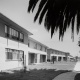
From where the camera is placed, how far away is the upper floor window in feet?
76.1

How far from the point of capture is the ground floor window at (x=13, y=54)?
23.6 metres

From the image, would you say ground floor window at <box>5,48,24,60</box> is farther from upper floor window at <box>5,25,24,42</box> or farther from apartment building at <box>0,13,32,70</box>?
upper floor window at <box>5,25,24,42</box>

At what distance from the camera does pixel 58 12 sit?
757 cm

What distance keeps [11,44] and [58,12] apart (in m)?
17.6

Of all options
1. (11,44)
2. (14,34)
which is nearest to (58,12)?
(11,44)

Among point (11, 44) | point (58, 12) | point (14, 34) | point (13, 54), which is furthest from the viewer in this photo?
point (14, 34)

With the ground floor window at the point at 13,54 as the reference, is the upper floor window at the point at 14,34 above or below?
above

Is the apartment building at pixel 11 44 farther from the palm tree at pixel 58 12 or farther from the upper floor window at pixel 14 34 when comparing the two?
the palm tree at pixel 58 12

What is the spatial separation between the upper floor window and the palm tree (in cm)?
1556

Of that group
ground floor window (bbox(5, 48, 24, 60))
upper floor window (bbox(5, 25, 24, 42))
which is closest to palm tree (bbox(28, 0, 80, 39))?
upper floor window (bbox(5, 25, 24, 42))

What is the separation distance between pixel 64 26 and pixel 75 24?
578mm

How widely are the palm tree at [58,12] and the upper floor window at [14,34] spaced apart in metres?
15.6

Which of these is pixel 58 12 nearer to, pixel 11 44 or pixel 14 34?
pixel 11 44

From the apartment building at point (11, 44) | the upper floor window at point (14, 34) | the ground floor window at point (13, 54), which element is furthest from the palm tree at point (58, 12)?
the ground floor window at point (13, 54)
